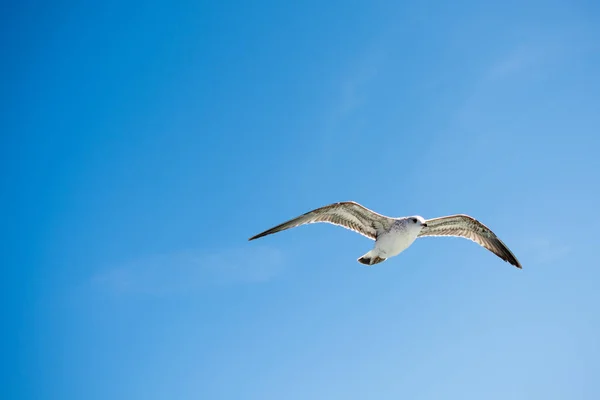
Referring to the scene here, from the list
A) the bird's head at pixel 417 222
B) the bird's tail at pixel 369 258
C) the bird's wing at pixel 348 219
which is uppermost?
the bird's wing at pixel 348 219

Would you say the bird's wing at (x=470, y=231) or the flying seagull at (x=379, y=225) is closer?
the flying seagull at (x=379, y=225)

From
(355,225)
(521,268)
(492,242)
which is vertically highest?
(355,225)

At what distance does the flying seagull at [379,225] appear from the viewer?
17250 mm

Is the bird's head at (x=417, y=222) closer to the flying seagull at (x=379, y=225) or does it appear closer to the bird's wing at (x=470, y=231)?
the flying seagull at (x=379, y=225)

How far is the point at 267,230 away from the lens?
674 inches

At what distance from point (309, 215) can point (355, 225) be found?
193cm

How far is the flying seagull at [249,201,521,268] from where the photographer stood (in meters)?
17.2

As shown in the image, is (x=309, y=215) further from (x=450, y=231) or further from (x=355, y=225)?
(x=450, y=231)

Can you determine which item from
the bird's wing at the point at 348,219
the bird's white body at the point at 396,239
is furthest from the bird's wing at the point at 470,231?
the bird's wing at the point at 348,219

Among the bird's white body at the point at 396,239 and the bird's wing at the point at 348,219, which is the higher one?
the bird's wing at the point at 348,219

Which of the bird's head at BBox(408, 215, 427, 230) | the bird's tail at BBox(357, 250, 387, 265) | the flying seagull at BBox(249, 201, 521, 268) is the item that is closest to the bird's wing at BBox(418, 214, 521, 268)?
the flying seagull at BBox(249, 201, 521, 268)

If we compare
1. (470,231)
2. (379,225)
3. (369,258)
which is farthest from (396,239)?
(470,231)

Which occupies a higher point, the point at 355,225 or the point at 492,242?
the point at 355,225

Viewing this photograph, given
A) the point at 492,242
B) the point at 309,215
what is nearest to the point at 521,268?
the point at 492,242
